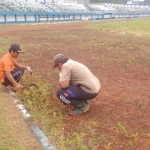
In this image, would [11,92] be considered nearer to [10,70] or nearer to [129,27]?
[10,70]

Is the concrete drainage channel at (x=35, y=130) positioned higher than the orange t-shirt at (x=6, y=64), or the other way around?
the orange t-shirt at (x=6, y=64)

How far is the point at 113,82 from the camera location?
6516 millimetres

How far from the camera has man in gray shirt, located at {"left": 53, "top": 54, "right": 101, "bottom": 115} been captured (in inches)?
169

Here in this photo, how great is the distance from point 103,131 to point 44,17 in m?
39.5

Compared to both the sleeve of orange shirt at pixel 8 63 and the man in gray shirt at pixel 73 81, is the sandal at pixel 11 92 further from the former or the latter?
the man in gray shirt at pixel 73 81

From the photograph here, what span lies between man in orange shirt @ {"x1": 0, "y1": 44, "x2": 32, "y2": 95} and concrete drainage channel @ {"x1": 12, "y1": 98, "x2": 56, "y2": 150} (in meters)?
0.79

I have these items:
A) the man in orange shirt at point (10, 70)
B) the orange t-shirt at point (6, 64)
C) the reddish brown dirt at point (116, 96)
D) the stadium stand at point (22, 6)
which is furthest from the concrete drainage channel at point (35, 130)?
the stadium stand at point (22, 6)

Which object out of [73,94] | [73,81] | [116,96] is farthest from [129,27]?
[73,94]

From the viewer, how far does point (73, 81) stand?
443 centimetres

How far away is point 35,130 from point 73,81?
1.09 metres

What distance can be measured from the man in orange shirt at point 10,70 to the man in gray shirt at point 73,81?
1.35 meters

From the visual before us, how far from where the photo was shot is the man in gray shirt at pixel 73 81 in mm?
4281

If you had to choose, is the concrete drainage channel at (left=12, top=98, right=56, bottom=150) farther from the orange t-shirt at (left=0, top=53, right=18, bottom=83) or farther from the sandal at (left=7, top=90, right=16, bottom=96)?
the orange t-shirt at (left=0, top=53, right=18, bottom=83)

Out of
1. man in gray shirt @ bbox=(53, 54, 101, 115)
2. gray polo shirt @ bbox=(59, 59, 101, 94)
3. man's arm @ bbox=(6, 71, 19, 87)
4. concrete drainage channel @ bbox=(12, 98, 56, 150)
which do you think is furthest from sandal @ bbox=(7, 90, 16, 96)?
gray polo shirt @ bbox=(59, 59, 101, 94)
